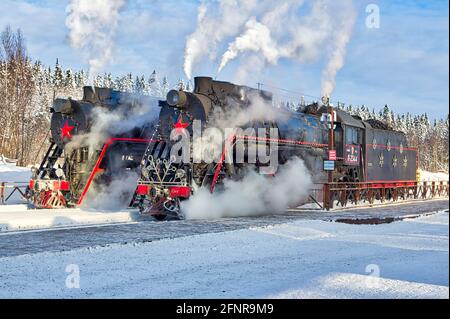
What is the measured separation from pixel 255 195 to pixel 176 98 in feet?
15.0

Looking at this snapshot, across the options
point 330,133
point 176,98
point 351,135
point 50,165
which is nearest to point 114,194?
point 50,165

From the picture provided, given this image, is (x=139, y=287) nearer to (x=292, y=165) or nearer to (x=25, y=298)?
(x=25, y=298)

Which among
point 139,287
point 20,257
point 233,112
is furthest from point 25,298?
point 233,112

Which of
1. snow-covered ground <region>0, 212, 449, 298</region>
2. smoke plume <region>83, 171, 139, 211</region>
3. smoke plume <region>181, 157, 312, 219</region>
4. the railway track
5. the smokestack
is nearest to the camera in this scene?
snow-covered ground <region>0, 212, 449, 298</region>

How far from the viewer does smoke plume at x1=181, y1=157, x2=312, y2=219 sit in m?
18.6

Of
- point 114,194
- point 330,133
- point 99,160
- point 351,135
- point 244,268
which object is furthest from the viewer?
point 351,135

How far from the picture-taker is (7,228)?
1575cm

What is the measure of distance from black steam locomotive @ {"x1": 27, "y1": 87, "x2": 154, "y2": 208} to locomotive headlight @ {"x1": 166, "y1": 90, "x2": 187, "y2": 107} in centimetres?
441

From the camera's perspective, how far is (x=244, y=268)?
956 cm

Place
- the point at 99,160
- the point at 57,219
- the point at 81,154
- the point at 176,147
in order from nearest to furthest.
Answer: the point at 57,219 < the point at 176,147 < the point at 99,160 < the point at 81,154

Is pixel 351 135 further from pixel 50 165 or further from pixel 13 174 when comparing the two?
pixel 13 174

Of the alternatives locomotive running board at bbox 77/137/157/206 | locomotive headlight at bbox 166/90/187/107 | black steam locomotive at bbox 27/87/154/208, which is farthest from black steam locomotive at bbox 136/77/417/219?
black steam locomotive at bbox 27/87/154/208

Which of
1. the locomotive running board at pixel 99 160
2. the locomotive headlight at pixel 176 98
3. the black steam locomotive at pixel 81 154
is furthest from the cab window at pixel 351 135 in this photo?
the locomotive headlight at pixel 176 98

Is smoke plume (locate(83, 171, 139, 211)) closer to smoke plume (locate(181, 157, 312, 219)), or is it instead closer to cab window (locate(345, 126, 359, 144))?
smoke plume (locate(181, 157, 312, 219))
